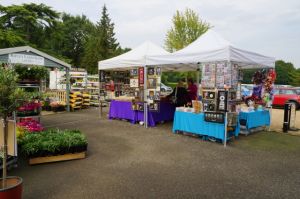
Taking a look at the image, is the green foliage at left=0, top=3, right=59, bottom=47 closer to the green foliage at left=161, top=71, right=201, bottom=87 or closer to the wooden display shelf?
the green foliage at left=161, top=71, right=201, bottom=87

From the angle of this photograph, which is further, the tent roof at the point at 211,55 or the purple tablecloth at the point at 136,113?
the purple tablecloth at the point at 136,113

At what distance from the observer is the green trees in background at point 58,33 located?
908 inches

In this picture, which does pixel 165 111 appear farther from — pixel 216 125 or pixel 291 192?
pixel 291 192

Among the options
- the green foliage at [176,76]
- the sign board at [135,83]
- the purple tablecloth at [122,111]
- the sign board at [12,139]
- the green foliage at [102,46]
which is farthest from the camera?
the green foliage at [102,46]

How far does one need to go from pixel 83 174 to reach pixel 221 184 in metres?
2.46

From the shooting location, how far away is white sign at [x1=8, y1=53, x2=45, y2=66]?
31.0ft

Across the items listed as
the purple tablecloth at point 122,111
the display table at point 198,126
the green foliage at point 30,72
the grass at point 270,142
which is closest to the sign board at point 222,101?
the display table at point 198,126

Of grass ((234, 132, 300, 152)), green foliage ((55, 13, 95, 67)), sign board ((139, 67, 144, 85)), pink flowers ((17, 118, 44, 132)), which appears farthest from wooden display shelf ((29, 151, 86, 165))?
green foliage ((55, 13, 95, 67))

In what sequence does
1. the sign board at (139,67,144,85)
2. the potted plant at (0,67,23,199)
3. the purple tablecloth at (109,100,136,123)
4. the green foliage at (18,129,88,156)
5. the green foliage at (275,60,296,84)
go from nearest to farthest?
the potted plant at (0,67,23,199)
the green foliage at (18,129,88,156)
the sign board at (139,67,144,85)
the purple tablecloth at (109,100,136,123)
the green foliage at (275,60,296,84)

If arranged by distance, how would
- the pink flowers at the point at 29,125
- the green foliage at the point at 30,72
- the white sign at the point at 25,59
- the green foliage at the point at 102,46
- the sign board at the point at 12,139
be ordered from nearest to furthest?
1. the sign board at the point at 12,139
2. the pink flowers at the point at 29,125
3. the green foliage at the point at 30,72
4. the white sign at the point at 25,59
5. the green foliage at the point at 102,46

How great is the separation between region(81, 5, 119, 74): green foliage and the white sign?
26626 millimetres

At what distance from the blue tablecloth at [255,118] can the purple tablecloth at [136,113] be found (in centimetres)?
306

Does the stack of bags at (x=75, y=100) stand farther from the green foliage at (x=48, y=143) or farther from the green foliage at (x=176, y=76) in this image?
the green foliage at (x=48, y=143)

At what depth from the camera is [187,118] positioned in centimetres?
744
